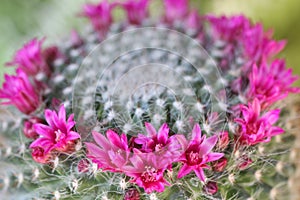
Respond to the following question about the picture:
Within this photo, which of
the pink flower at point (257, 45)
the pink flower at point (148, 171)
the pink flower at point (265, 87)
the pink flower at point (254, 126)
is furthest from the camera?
the pink flower at point (257, 45)

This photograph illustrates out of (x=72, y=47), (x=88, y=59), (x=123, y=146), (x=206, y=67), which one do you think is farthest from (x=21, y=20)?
(x=123, y=146)

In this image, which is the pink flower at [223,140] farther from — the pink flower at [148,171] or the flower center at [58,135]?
the flower center at [58,135]

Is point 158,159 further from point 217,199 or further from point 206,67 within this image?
point 206,67

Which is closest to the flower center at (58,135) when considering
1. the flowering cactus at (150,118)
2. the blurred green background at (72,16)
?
the flowering cactus at (150,118)

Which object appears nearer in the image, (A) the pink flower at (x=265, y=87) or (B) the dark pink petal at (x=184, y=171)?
(B) the dark pink petal at (x=184, y=171)

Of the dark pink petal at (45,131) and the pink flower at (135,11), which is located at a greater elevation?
the pink flower at (135,11)

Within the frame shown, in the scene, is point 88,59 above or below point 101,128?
above

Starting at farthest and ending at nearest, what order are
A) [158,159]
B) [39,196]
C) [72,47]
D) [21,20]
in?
[21,20]
[72,47]
[39,196]
[158,159]

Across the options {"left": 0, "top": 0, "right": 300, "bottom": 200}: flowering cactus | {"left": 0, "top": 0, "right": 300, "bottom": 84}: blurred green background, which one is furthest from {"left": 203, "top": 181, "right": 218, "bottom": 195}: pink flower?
{"left": 0, "top": 0, "right": 300, "bottom": 84}: blurred green background
